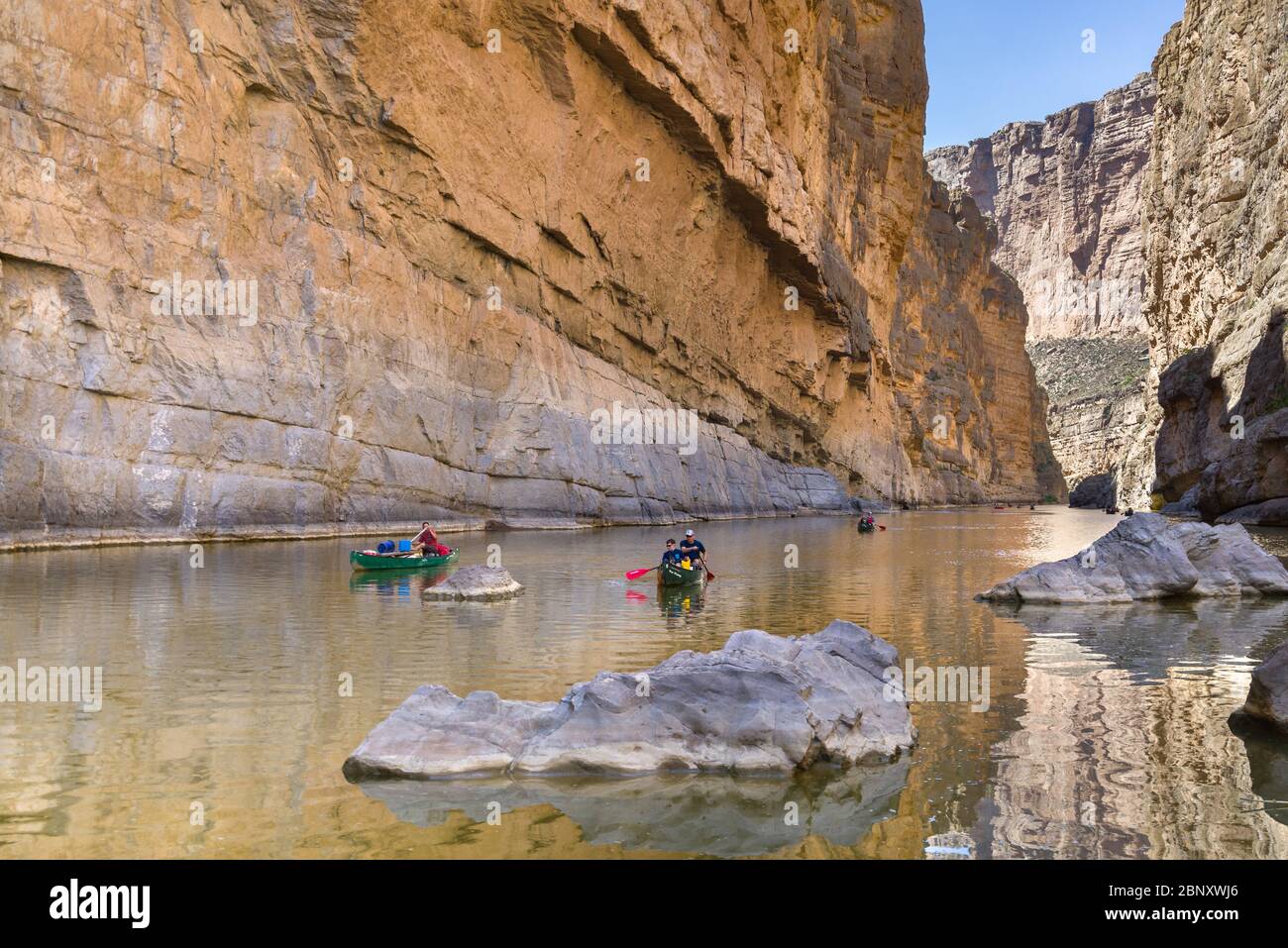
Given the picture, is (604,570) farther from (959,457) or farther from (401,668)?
(959,457)

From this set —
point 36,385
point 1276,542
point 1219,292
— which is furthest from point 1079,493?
point 36,385

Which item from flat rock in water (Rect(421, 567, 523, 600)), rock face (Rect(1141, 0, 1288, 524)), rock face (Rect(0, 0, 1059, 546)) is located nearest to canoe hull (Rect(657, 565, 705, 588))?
flat rock in water (Rect(421, 567, 523, 600))

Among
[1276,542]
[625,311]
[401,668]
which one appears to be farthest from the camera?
[625,311]

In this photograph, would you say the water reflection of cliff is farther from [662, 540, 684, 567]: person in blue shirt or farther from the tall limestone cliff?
the tall limestone cliff

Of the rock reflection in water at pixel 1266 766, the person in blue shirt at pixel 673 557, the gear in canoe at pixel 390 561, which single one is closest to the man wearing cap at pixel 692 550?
the person in blue shirt at pixel 673 557

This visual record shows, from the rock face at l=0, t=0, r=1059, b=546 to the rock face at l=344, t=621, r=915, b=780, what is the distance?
761 inches

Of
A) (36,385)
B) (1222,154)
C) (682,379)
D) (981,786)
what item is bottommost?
(981,786)

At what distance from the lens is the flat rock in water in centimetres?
1627

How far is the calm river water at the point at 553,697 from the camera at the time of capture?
561cm

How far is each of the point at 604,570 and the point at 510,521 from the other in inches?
570

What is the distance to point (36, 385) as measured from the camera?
22.5 m

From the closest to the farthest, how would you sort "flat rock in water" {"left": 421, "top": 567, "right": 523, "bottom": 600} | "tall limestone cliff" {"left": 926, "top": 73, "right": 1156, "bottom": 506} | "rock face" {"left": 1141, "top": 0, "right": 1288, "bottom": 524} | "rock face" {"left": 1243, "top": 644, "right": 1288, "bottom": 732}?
"rock face" {"left": 1243, "top": 644, "right": 1288, "bottom": 732} → "flat rock in water" {"left": 421, "top": 567, "right": 523, "bottom": 600} → "rock face" {"left": 1141, "top": 0, "right": 1288, "bottom": 524} → "tall limestone cliff" {"left": 926, "top": 73, "right": 1156, "bottom": 506}
